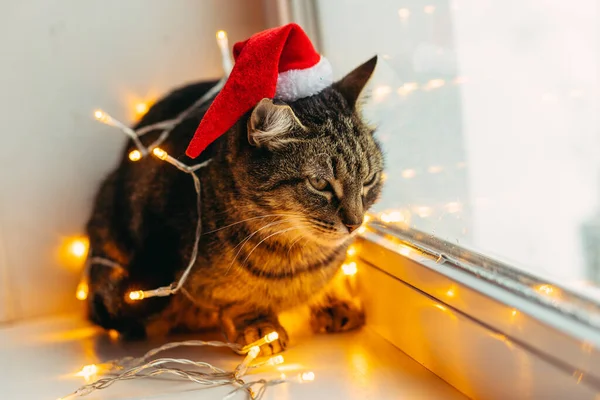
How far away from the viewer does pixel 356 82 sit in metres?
1.12

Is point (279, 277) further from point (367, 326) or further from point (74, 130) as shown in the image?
point (74, 130)

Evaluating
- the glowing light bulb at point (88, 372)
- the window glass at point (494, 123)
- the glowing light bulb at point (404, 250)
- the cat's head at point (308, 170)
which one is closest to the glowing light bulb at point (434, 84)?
the window glass at point (494, 123)

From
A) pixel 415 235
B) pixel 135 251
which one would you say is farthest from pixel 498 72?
pixel 135 251

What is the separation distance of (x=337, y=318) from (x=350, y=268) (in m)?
0.12

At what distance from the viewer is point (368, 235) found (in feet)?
4.00

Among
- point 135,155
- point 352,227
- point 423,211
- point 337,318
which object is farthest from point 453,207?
point 135,155

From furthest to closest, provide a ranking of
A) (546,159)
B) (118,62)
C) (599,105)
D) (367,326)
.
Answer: (118,62) → (367,326) → (546,159) → (599,105)

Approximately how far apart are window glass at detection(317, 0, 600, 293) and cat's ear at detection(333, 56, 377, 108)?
14 centimetres

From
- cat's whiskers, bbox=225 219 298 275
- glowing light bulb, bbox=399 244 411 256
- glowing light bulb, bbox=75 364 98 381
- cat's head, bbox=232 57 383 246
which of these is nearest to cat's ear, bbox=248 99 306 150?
cat's head, bbox=232 57 383 246

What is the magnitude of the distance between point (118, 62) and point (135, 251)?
0.52 meters

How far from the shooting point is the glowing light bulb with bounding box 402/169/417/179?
126 cm

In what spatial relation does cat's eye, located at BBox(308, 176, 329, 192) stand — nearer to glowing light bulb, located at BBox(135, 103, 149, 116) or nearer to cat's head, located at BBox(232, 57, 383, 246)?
cat's head, located at BBox(232, 57, 383, 246)

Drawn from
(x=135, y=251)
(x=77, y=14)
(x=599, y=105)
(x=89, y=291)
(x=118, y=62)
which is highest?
(x=77, y=14)

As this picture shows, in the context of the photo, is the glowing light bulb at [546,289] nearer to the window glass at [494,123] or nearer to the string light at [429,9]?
the window glass at [494,123]
